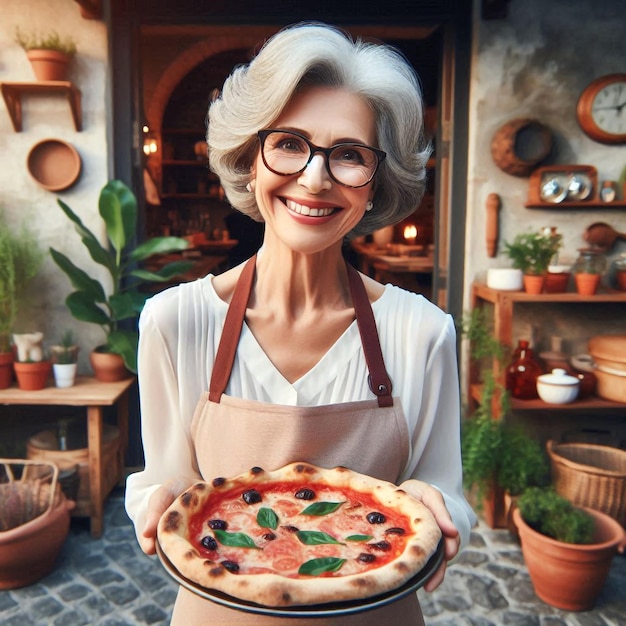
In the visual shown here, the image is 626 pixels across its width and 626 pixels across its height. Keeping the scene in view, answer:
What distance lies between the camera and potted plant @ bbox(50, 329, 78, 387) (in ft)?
12.0

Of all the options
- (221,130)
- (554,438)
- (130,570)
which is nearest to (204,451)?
(221,130)

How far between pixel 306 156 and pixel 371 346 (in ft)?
1.46

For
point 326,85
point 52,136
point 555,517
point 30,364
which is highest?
point 52,136

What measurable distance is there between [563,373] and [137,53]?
321 centimetres

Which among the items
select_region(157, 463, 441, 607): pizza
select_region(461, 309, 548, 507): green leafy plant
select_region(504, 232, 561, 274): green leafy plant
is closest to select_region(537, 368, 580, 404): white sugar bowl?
select_region(461, 309, 548, 507): green leafy plant

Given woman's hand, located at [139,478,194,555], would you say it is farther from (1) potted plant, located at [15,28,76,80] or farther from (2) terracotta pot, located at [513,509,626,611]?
(1) potted plant, located at [15,28,76,80]

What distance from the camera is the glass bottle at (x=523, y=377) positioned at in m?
3.67

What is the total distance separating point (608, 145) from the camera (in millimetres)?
3812

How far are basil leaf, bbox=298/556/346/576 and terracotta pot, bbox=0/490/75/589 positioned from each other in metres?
2.44

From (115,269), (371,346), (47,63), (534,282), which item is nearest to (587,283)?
(534,282)

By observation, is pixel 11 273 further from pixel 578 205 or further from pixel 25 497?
pixel 578 205

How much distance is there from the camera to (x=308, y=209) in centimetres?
125

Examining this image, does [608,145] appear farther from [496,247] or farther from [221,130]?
[221,130]

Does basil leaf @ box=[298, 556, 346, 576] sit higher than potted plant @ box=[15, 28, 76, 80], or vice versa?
potted plant @ box=[15, 28, 76, 80]
